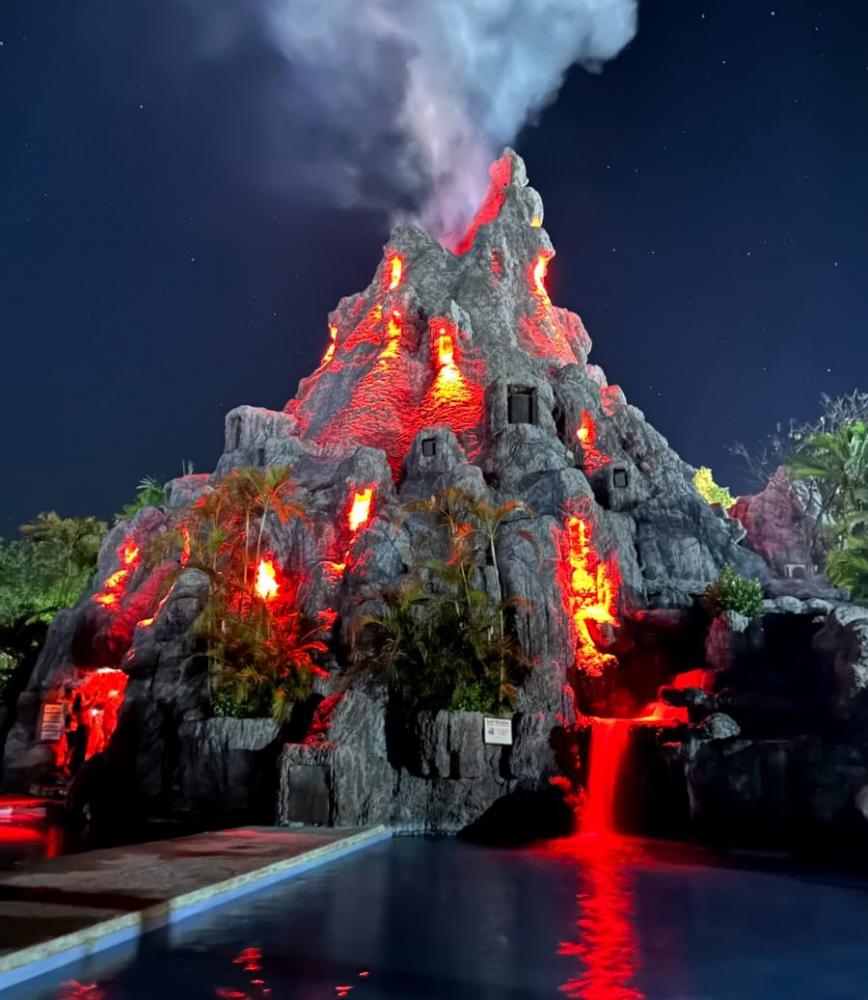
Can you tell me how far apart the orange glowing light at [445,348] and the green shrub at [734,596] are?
64.6 ft

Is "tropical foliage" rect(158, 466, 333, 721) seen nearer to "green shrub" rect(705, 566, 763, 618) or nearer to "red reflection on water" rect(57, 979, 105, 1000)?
"green shrub" rect(705, 566, 763, 618)

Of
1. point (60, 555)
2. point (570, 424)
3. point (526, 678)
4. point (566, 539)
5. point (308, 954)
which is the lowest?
point (308, 954)

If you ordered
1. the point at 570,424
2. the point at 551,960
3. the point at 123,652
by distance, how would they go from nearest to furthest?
the point at 551,960, the point at 123,652, the point at 570,424

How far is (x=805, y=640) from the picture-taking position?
22.2 meters

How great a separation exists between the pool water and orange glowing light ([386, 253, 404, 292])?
3647cm

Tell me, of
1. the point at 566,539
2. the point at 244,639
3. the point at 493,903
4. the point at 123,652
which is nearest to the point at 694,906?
the point at 493,903

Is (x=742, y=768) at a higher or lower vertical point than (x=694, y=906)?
higher

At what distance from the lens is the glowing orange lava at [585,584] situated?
2584 centimetres

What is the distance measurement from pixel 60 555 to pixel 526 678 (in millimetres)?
31625

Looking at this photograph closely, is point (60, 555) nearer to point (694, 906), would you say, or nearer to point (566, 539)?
point (566, 539)

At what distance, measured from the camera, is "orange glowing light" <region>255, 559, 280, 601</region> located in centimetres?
2852

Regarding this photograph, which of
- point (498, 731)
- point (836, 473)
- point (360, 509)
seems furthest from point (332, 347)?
point (498, 731)

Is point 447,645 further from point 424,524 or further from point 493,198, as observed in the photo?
point 493,198

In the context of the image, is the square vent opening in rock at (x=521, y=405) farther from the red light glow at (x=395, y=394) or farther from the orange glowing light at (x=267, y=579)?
the orange glowing light at (x=267, y=579)
